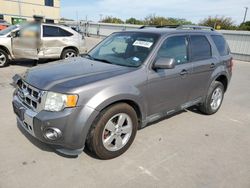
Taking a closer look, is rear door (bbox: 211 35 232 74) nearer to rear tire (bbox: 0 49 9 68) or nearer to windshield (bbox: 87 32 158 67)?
windshield (bbox: 87 32 158 67)

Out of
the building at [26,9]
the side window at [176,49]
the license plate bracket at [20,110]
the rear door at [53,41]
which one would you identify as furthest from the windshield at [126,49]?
the building at [26,9]

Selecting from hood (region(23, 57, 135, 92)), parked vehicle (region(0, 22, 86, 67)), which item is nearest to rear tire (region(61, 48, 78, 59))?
parked vehicle (region(0, 22, 86, 67))

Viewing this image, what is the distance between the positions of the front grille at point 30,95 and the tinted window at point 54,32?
19.4 feet

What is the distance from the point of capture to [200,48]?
4207 millimetres

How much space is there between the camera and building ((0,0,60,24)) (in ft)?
122

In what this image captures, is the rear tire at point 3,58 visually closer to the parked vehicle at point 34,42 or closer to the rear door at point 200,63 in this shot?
the parked vehicle at point 34,42

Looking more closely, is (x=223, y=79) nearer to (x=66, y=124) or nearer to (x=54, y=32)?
(x=66, y=124)

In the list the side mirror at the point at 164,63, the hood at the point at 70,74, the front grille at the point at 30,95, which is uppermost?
the side mirror at the point at 164,63

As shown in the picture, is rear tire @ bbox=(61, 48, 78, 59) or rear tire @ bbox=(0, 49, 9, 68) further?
rear tire @ bbox=(61, 48, 78, 59)

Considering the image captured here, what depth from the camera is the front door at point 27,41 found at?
7.99 meters

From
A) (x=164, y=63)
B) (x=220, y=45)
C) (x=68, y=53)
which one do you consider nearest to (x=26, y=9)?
(x=68, y=53)

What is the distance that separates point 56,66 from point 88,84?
980mm

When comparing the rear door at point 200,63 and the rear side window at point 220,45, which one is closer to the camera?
the rear door at point 200,63

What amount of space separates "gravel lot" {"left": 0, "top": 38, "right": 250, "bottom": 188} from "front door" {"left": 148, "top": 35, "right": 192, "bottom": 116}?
0.57 m
